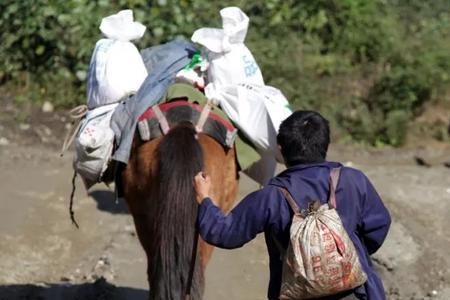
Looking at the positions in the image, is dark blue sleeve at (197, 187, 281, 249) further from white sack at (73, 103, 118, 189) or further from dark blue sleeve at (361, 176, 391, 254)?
white sack at (73, 103, 118, 189)

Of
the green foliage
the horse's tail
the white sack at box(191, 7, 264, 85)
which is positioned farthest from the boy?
the green foliage

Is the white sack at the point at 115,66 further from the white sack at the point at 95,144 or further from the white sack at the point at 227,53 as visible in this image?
the white sack at the point at 227,53

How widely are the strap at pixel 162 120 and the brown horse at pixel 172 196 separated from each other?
44 millimetres

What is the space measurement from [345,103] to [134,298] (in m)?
4.66

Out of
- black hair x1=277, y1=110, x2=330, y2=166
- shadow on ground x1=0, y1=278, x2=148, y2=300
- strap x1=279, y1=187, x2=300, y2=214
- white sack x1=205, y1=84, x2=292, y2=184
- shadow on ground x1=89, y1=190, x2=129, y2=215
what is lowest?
shadow on ground x1=89, y1=190, x2=129, y2=215

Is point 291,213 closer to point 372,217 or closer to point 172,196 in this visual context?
point 372,217

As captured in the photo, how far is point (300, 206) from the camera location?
3932 mm

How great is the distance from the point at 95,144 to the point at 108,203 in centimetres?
323

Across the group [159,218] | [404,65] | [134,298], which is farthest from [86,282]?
[404,65]

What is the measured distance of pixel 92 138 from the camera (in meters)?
5.34

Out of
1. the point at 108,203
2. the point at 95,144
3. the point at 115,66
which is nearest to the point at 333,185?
the point at 95,144

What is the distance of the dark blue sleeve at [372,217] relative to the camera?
13.3ft

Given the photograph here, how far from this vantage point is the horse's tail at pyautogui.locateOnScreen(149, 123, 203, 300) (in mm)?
4605

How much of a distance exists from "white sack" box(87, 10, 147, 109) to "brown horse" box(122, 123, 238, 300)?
54 centimetres
